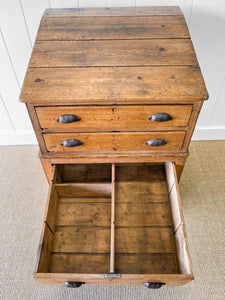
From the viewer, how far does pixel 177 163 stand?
4.42 feet

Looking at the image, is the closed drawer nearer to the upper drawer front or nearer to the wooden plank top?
the upper drawer front

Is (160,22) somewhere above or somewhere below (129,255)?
above

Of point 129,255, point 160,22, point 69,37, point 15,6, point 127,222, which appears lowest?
point 129,255

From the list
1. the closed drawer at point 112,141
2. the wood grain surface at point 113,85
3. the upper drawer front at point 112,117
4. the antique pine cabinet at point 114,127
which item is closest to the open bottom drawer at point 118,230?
the antique pine cabinet at point 114,127

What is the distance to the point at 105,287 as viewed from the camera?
1355 mm

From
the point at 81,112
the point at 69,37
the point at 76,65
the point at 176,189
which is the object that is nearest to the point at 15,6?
the point at 69,37

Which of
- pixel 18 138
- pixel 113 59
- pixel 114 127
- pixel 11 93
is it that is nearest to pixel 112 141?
pixel 114 127

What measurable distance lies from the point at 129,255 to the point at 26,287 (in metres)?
0.56

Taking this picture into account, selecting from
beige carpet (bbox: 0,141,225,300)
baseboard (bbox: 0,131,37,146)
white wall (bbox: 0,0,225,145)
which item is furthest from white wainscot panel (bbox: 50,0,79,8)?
beige carpet (bbox: 0,141,225,300)

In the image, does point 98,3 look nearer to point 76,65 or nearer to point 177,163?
point 76,65

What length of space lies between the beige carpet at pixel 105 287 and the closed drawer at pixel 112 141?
54cm

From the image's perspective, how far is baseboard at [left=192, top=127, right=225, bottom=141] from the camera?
1908 mm

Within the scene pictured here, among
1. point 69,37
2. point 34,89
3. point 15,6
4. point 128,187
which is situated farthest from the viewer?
point 128,187

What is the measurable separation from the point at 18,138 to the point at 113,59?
1089mm
